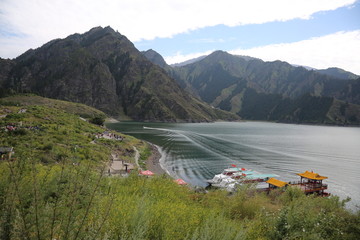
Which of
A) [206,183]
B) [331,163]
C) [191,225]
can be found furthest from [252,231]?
[331,163]

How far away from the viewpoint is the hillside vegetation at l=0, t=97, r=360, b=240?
4355mm

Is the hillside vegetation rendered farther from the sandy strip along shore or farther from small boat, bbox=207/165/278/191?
the sandy strip along shore

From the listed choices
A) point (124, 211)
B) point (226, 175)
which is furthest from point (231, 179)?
point (124, 211)

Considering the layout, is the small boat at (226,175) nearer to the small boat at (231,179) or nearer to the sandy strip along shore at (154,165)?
the small boat at (231,179)

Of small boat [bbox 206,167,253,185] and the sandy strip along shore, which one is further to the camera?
the sandy strip along shore

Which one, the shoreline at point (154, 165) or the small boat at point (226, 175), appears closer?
the small boat at point (226, 175)

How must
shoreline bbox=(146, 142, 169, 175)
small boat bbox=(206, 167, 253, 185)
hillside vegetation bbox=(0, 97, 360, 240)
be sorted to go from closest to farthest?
hillside vegetation bbox=(0, 97, 360, 240) < small boat bbox=(206, 167, 253, 185) < shoreline bbox=(146, 142, 169, 175)

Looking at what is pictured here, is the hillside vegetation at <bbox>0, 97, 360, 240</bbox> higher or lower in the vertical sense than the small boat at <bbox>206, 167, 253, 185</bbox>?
higher

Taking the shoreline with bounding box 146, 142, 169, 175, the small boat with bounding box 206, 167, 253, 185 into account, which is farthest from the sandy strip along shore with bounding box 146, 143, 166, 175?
the small boat with bounding box 206, 167, 253, 185

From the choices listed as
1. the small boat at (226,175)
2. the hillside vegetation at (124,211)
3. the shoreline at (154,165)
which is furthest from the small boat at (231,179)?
the hillside vegetation at (124,211)

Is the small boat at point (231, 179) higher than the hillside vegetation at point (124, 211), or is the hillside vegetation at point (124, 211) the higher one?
the hillside vegetation at point (124, 211)

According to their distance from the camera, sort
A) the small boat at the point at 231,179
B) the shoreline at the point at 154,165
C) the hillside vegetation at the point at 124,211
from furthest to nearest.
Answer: the shoreline at the point at 154,165
the small boat at the point at 231,179
the hillside vegetation at the point at 124,211

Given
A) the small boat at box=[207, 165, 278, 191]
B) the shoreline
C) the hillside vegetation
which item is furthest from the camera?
the shoreline

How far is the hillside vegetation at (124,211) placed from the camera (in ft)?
14.3
